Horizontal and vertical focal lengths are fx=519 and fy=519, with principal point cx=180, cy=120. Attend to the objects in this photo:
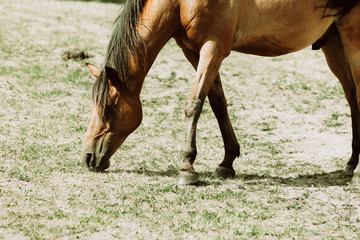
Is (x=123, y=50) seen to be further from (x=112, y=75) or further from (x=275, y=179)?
(x=275, y=179)

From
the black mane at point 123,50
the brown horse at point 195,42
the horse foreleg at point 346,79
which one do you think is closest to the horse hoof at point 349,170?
the horse foreleg at point 346,79

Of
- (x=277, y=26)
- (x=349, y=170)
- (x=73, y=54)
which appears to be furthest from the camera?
(x=73, y=54)

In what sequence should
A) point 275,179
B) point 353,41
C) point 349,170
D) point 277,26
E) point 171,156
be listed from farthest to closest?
point 171,156 → point 349,170 → point 275,179 → point 353,41 → point 277,26

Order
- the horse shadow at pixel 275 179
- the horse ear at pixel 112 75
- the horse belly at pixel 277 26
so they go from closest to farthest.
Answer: the horse ear at pixel 112 75
the horse belly at pixel 277 26
the horse shadow at pixel 275 179

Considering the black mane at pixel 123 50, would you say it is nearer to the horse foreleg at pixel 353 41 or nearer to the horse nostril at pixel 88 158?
the horse nostril at pixel 88 158

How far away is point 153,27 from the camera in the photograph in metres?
5.15

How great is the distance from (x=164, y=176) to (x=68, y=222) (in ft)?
5.09

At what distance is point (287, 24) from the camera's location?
5418 millimetres

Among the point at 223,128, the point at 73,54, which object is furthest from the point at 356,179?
the point at 73,54

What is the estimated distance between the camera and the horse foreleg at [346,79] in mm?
5945

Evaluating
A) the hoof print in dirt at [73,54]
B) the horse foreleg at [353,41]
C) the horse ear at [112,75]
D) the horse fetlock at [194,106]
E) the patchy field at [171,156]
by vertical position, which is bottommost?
the hoof print in dirt at [73,54]

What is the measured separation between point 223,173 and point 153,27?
5.68 ft

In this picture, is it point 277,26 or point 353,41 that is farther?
point 353,41

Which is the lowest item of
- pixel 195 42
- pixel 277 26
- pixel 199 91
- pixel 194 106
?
pixel 194 106
